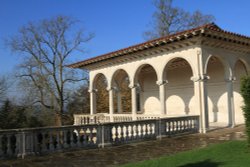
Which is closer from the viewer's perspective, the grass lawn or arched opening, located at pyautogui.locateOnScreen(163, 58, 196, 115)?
the grass lawn

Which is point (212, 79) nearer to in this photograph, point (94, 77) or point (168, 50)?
point (168, 50)

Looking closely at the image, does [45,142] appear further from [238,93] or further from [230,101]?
[238,93]

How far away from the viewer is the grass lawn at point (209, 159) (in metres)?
6.77

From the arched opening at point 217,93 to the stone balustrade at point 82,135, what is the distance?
15.5 ft

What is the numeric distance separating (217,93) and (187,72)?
2.58 metres

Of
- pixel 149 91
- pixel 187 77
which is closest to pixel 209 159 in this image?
pixel 187 77

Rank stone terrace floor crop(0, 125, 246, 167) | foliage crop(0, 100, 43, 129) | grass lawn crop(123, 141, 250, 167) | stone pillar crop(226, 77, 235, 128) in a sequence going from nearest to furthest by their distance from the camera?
grass lawn crop(123, 141, 250, 167), stone terrace floor crop(0, 125, 246, 167), stone pillar crop(226, 77, 235, 128), foliage crop(0, 100, 43, 129)

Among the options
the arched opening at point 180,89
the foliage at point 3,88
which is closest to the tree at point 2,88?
Answer: the foliage at point 3,88

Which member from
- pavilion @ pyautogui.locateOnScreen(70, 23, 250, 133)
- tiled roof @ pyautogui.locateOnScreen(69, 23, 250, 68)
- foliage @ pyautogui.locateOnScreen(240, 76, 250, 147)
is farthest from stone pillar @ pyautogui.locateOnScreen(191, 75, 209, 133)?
foliage @ pyautogui.locateOnScreen(240, 76, 250, 147)

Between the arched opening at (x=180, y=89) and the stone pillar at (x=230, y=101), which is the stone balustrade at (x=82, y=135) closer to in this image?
the stone pillar at (x=230, y=101)

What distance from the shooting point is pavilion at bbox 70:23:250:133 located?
13469mm

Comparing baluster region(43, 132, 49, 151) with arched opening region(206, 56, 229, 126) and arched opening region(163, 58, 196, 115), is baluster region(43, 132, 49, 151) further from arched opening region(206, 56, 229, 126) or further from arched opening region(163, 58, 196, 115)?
arched opening region(206, 56, 229, 126)

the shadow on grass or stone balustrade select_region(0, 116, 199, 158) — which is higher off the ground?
stone balustrade select_region(0, 116, 199, 158)

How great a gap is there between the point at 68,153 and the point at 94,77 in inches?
476
